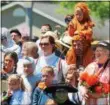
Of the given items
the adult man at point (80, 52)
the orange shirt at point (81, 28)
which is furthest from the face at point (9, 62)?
the adult man at point (80, 52)

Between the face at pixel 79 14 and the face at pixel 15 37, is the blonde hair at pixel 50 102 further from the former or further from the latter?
the face at pixel 15 37

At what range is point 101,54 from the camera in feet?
24.8

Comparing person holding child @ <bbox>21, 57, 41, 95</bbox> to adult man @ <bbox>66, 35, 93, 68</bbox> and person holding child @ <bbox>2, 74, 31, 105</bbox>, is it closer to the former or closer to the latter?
person holding child @ <bbox>2, 74, 31, 105</bbox>

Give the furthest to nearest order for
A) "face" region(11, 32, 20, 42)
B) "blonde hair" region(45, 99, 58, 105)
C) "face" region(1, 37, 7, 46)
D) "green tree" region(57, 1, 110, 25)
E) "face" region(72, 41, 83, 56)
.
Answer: "green tree" region(57, 1, 110, 25) < "face" region(11, 32, 20, 42) < "face" region(1, 37, 7, 46) < "face" region(72, 41, 83, 56) < "blonde hair" region(45, 99, 58, 105)

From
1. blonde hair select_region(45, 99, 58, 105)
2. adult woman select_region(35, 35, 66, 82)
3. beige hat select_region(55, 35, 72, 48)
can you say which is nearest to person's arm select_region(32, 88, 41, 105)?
blonde hair select_region(45, 99, 58, 105)

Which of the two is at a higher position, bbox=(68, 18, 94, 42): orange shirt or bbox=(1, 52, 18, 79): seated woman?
bbox=(68, 18, 94, 42): orange shirt

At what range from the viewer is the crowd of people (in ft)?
24.7

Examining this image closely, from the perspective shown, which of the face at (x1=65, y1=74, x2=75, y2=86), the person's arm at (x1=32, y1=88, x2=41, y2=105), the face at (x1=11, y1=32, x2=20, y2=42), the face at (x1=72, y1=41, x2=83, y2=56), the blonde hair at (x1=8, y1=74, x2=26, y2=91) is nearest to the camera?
the person's arm at (x1=32, y1=88, x2=41, y2=105)

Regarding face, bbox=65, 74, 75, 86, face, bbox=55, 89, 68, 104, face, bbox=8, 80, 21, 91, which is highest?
face, bbox=65, 74, 75, 86

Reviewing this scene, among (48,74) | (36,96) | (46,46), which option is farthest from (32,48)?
(36,96)

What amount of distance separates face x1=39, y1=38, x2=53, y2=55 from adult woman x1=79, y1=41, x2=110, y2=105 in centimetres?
78

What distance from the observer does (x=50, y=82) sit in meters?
7.77

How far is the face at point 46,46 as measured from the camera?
26.9 ft

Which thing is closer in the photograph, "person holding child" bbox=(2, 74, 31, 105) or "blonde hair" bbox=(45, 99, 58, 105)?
"blonde hair" bbox=(45, 99, 58, 105)
